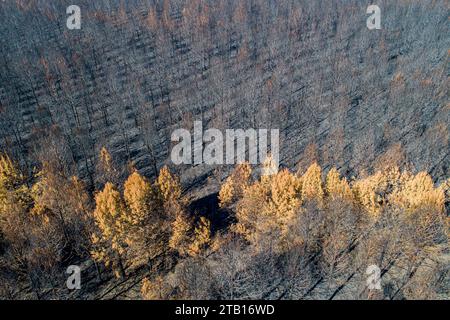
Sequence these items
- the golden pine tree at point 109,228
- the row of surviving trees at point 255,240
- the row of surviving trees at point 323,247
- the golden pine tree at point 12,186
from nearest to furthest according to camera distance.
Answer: the row of surviving trees at point 323,247
the row of surviving trees at point 255,240
the golden pine tree at point 109,228
the golden pine tree at point 12,186

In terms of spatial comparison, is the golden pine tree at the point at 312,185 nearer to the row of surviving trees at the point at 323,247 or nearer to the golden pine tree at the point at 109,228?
the row of surviving trees at the point at 323,247

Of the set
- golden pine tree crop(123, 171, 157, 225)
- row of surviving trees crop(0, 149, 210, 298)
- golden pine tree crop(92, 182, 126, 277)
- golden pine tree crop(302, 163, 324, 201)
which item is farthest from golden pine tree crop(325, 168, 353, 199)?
golden pine tree crop(92, 182, 126, 277)

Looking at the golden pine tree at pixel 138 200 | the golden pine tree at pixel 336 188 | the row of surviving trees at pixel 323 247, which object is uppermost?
the golden pine tree at pixel 138 200

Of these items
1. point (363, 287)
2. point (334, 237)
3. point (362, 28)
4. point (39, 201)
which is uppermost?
point (362, 28)

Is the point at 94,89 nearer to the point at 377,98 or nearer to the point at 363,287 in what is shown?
the point at 377,98

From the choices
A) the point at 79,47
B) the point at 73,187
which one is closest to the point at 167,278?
the point at 73,187

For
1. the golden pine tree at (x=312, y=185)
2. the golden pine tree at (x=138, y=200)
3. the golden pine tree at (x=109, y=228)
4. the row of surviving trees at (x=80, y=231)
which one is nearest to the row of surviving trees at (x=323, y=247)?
the golden pine tree at (x=312, y=185)
